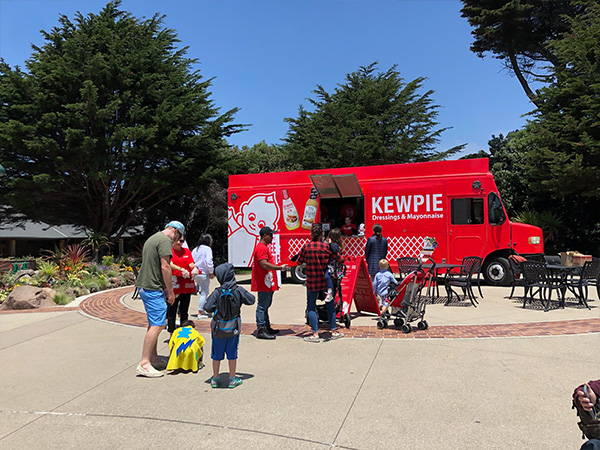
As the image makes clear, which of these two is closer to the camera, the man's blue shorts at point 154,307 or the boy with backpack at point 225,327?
the boy with backpack at point 225,327

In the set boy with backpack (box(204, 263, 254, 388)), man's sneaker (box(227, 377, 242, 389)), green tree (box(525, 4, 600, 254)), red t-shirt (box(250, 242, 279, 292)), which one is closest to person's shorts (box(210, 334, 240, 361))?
boy with backpack (box(204, 263, 254, 388))

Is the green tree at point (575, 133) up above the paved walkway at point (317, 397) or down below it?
above

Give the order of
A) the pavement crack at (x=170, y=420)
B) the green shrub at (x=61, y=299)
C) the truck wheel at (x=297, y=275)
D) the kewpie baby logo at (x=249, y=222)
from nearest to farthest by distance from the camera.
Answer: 1. the pavement crack at (x=170, y=420)
2. the green shrub at (x=61, y=299)
3. the kewpie baby logo at (x=249, y=222)
4. the truck wheel at (x=297, y=275)

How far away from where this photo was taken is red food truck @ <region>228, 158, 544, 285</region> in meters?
13.0

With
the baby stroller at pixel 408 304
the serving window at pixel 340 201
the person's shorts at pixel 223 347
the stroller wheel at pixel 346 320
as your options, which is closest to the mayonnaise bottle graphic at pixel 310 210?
the serving window at pixel 340 201

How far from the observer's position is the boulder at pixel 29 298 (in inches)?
426

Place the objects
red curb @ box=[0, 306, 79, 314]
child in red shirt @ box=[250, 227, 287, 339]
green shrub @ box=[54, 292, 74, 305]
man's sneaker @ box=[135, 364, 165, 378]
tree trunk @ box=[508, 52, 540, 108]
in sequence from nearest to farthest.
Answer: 1. man's sneaker @ box=[135, 364, 165, 378]
2. child in red shirt @ box=[250, 227, 287, 339]
3. red curb @ box=[0, 306, 79, 314]
4. green shrub @ box=[54, 292, 74, 305]
5. tree trunk @ box=[508, 52, 540, 108]

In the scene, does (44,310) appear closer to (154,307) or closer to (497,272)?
(154,307)

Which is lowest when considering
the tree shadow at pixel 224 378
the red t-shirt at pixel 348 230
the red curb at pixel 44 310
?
the red curb at pixel 44 310

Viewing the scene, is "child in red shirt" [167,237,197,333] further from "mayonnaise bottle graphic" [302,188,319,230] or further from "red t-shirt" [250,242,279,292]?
"mayonnaise bottle graphic" [302,188,319,230]

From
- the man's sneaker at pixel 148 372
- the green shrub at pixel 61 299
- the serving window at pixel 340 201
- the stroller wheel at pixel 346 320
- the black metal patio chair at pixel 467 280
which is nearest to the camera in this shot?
the man's sneaker at pixel 148 372

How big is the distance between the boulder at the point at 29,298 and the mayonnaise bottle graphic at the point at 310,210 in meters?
7.17

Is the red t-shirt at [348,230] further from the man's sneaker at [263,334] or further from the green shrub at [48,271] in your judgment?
the green shrub at [48,271]

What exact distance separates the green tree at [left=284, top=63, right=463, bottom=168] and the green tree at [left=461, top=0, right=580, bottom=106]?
5073mm
